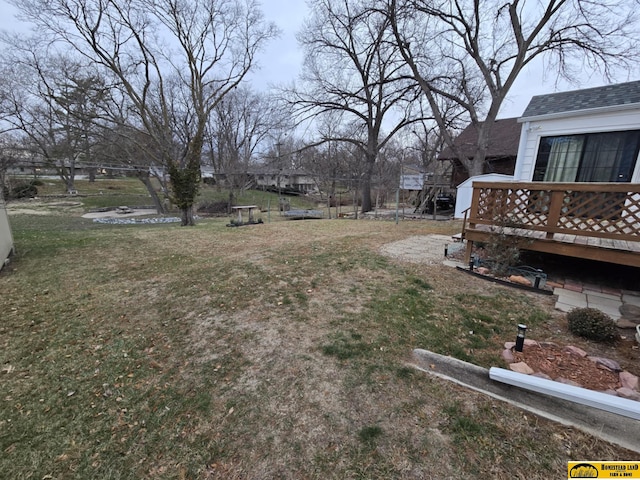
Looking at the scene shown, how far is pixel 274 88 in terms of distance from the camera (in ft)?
49.2

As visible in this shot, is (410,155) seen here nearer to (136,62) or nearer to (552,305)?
(136,62)

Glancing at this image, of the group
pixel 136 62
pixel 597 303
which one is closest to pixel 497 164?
pixel 597 303

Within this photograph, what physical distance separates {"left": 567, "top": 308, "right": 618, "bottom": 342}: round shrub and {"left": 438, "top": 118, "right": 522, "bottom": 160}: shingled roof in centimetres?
1273

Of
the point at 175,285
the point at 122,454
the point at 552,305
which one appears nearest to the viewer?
the point at 122,454

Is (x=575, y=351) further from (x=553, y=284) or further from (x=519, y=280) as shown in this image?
(x=553, y=284)

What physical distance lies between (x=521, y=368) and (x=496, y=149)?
16.0 meters

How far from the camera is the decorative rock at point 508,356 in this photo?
248 cm

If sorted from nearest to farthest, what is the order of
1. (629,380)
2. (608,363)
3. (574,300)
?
(629,380) → (608,363) → (574,300)

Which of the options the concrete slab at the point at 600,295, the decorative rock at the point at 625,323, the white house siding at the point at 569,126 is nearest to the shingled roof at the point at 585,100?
the white house siding at the point at 569,126

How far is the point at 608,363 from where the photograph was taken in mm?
2295

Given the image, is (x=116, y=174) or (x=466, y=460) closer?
(x=466, y=460)

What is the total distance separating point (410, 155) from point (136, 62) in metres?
27.7

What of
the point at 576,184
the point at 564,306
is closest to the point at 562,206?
the point at 576,184

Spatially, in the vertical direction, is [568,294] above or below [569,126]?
below
